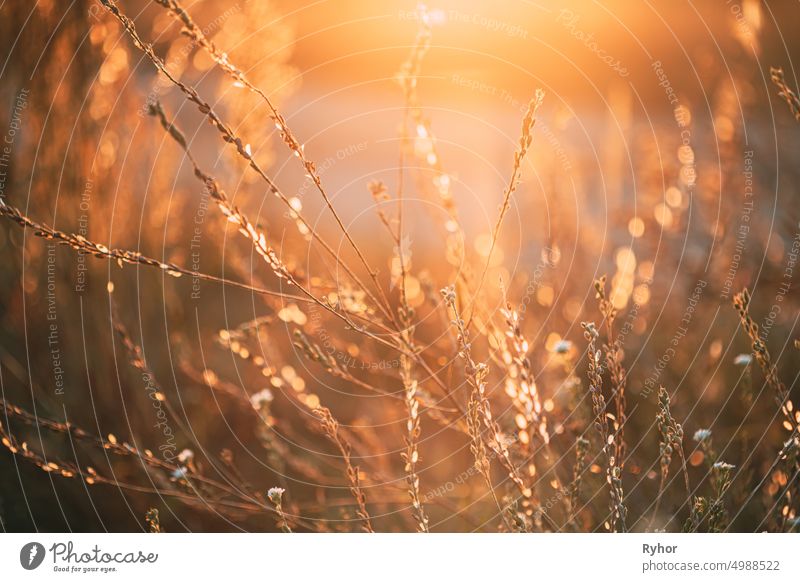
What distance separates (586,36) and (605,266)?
54 centimetres

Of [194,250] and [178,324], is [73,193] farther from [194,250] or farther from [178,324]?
[194,250]

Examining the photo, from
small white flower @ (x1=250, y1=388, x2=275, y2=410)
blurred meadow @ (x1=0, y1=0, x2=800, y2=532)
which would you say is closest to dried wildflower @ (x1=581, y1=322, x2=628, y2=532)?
blurred meadow @ (x1=0, y1=0, x2=800, y2=532)

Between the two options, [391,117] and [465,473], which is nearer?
[465,473]
